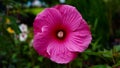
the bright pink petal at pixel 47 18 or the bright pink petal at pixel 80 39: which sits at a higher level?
the bright pink petal at pixel 47 18

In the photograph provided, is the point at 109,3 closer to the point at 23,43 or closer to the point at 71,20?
the point at 23,43

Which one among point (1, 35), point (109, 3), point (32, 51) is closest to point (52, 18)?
point (1, 35)

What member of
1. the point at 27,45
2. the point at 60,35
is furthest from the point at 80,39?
the point at 27,45

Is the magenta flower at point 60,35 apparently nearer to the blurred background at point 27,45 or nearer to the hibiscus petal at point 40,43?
the hibiscus petal at point 40,43

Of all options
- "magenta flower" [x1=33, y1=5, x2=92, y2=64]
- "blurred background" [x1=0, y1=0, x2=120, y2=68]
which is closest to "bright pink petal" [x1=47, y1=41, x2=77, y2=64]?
"magenta flower" [x1=33, y1=5, x2=92, y2=64]

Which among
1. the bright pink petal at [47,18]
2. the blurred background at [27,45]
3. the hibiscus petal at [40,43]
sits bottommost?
the blurred background at [27,45]

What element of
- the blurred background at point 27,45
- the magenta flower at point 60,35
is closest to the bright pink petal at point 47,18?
the magenta flower at point 60,35

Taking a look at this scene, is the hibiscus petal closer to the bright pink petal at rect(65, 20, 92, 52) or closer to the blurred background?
the bright pink petal at rect(65, 20, 92, 52)

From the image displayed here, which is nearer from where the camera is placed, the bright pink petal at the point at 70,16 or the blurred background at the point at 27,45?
the bright pink petal at the point at 70,16
